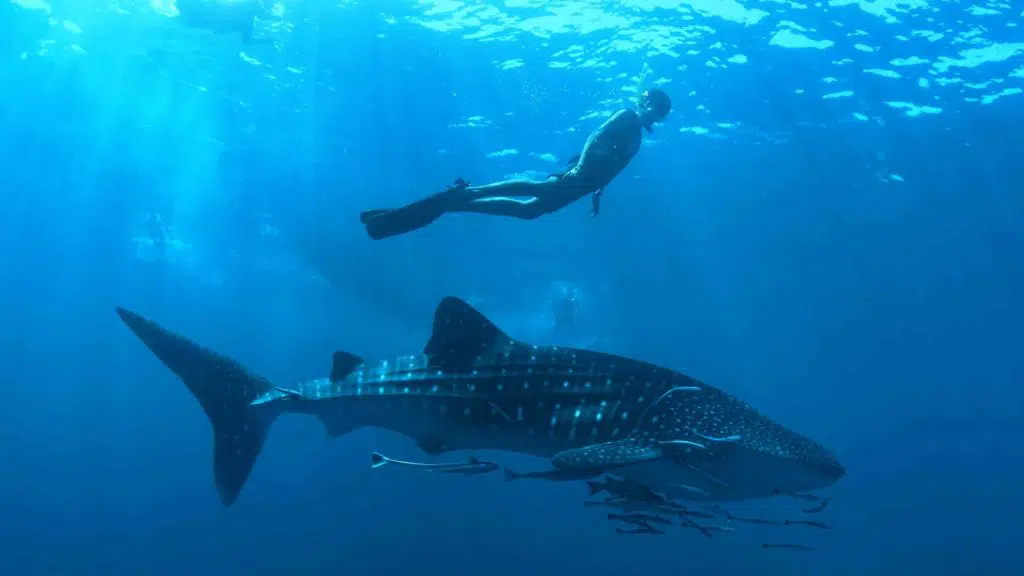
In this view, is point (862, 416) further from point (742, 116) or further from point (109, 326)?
point (109, 326)

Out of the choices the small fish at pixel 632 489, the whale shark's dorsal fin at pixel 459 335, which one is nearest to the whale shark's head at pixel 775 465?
the small fish at pixel 632 489

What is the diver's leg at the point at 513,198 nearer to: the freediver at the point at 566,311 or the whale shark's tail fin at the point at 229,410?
the whale shark's tail fin at the point at 229,410

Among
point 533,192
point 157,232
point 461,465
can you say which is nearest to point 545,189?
point 533,192

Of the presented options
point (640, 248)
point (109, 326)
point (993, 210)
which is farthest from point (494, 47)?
point (109, 326)

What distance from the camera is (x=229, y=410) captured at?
5.98 meters

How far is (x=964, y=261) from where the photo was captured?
107 ft

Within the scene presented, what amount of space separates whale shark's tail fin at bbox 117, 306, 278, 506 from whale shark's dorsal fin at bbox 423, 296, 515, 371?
1.85 m

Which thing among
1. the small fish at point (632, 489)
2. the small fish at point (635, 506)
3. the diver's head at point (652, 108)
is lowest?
the small fish at point (635, 506)

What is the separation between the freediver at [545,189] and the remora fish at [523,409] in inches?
59.0

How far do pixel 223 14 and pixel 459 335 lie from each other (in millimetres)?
18060

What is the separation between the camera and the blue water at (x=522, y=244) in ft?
67.1

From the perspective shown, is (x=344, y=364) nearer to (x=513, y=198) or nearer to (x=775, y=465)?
(x=513, y=198)

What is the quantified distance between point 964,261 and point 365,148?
3112cm

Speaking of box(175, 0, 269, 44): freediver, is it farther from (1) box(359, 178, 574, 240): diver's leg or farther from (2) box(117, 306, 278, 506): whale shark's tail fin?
(2) box(117, 306, 278, 506): whale shark's tail fin
